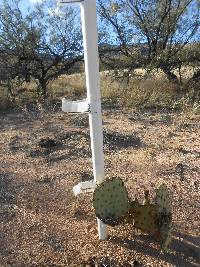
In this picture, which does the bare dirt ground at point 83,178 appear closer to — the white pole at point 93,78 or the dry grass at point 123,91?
the white pole at point 93,78

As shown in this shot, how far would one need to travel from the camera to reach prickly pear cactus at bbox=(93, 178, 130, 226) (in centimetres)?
392

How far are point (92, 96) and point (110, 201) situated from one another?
0.82 meters

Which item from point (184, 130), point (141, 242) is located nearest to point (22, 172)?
point (141, 242)

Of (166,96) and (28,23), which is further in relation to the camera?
(28,23)

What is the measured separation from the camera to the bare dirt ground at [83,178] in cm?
409

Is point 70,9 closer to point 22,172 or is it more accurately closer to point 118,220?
point 22,172

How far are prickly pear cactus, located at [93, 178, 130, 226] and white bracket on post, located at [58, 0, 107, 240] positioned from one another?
0.18 metres

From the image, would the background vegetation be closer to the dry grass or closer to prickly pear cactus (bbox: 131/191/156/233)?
the dry grass

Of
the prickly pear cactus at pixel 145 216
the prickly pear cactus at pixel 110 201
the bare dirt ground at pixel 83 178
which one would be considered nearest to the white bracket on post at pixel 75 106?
the prickly pear cactus at pixel 110 201

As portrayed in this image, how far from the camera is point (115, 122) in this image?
8258mm

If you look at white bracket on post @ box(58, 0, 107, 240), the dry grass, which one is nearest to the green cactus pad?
white bracket on post @ box(58, 0, 107, 240)

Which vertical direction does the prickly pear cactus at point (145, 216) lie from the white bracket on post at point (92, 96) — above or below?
below

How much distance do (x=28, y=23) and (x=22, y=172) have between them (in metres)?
6.36

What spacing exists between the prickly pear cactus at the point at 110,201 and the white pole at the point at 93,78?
0.18 m
